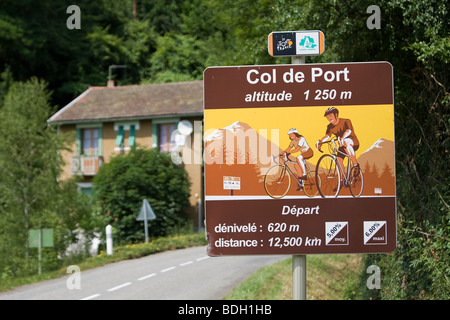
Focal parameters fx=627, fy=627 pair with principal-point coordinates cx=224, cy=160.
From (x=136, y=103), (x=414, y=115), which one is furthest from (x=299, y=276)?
(x=136, y=103)

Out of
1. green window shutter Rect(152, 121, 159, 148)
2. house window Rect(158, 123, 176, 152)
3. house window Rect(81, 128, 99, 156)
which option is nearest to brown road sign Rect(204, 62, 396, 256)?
house window Rect(158, 123, 176, 152)

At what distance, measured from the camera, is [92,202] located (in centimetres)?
2280

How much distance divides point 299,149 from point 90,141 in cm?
3121

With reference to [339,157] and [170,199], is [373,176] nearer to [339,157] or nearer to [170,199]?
[339,157]

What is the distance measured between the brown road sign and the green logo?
0.15m

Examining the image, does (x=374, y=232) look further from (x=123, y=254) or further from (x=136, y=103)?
(x=136, y=103)

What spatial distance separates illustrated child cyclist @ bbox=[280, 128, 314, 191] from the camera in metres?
3.84

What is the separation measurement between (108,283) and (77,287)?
86 cm

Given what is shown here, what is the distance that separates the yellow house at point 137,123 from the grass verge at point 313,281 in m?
15.8

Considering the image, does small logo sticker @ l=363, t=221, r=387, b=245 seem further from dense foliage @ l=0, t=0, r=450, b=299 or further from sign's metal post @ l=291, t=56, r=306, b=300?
dense foliage @ l=0, t=0, r=450, b=299

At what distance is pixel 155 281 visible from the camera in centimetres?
1508

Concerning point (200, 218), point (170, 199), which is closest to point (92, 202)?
point (170, 199)

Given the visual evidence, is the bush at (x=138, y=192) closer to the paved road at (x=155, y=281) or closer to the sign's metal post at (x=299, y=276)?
the paved road at (x=155, y=281)
